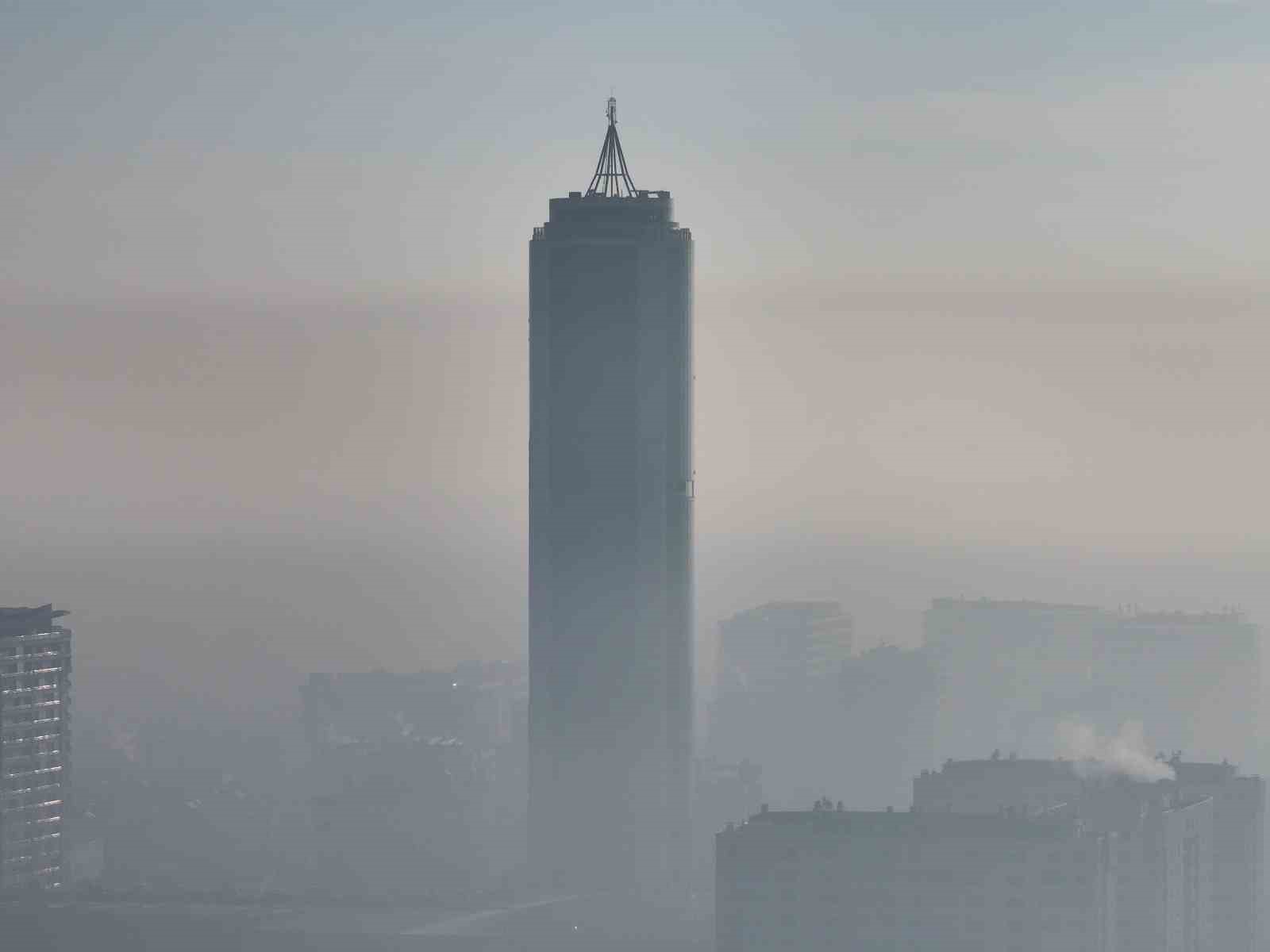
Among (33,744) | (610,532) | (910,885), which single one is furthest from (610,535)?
(910,885)

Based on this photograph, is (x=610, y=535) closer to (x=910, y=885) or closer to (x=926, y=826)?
(x=926, y=826)

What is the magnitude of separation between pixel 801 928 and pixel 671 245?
132 feet

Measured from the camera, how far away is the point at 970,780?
14162cm

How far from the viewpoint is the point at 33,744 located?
500ft

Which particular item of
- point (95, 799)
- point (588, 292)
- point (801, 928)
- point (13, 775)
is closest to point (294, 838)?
point (95, 799)

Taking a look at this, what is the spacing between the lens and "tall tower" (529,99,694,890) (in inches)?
5817

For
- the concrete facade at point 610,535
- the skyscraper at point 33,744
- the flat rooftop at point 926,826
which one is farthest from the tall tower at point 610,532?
the flat rooftop at point 926,826

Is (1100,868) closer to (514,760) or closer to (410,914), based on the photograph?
(410,914)

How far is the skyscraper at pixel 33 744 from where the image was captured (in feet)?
494

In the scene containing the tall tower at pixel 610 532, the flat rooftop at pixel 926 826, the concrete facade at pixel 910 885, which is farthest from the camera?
the tall tower at pixel 610 532

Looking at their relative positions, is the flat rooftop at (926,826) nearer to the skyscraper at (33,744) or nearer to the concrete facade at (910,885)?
the concrete facade at (910,885)

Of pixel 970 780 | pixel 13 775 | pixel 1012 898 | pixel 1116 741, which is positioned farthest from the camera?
pixel 1116 741

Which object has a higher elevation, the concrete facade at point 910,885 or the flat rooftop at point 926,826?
the flat rooftop at point 926,826

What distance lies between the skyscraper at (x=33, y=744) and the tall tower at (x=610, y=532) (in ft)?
74.1
